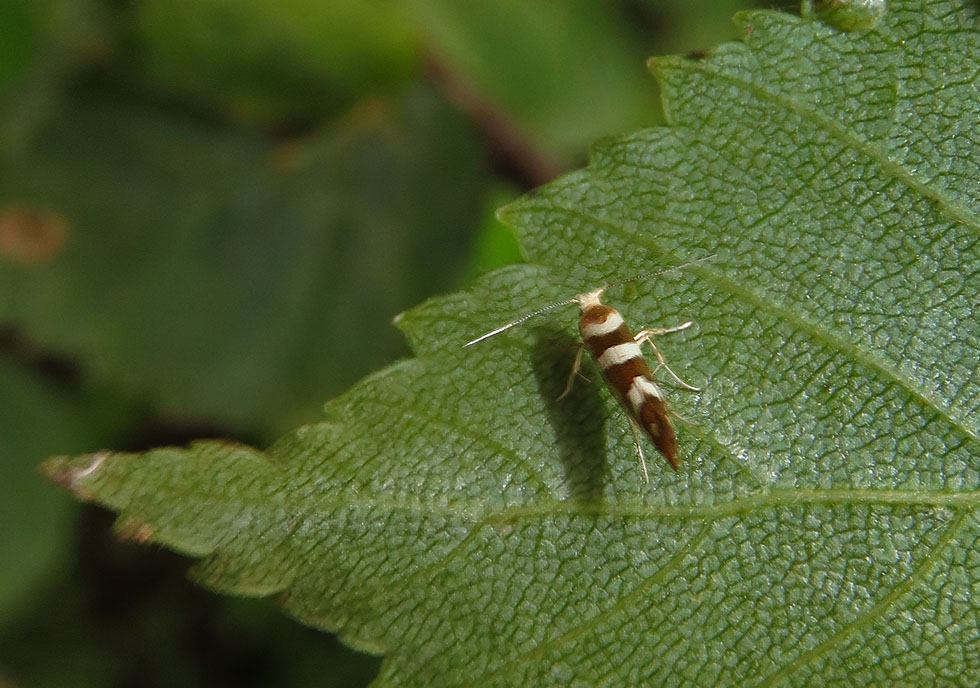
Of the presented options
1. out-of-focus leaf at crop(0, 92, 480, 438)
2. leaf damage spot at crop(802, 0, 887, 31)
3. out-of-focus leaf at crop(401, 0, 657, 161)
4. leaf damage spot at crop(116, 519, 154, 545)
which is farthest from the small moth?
out-of-focus leaf at crop(401, 0, 657, 161)

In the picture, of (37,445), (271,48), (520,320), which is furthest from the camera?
(37,445)

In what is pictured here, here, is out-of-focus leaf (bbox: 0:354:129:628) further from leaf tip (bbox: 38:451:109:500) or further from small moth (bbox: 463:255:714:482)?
small moth (bbox: 463:255:714:482)

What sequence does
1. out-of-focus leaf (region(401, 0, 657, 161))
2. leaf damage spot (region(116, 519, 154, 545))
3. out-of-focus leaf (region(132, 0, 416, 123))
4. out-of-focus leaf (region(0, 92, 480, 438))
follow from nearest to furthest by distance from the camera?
leaf damage spot (region(116, 519, 154, 545)), out-of-focus leaf (region(132, 0, 416, 123)), out-of-focus leaf (region(0, 92, 480, 438)), out-of-focus leaf (region(401, 0, 657, 161))

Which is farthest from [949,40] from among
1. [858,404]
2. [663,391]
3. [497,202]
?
[497,202]

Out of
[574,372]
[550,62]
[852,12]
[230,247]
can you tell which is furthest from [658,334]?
[550,62]

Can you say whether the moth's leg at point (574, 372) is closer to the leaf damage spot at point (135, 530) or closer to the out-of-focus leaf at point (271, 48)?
the leaf damage spot at point (135, 530)

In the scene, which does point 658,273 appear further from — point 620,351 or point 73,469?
point 73,469
